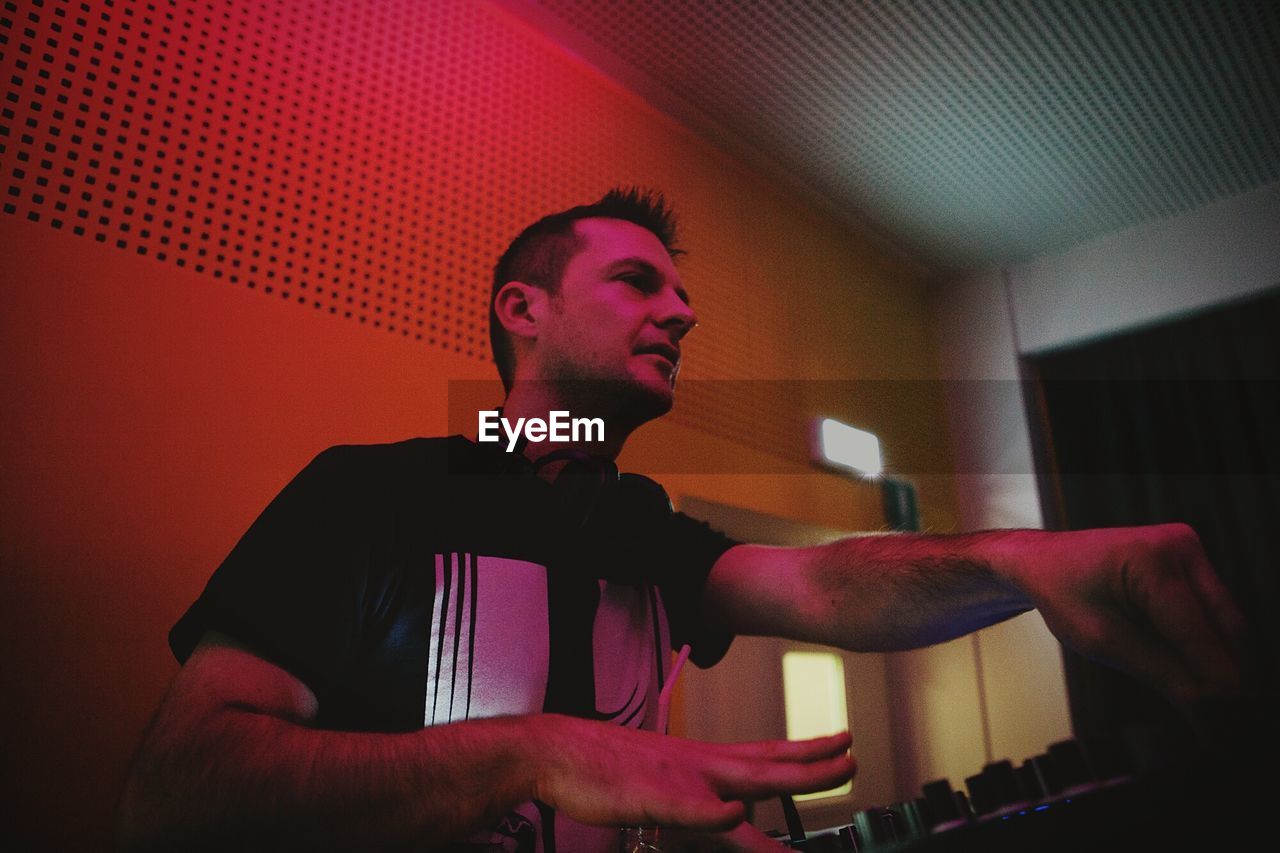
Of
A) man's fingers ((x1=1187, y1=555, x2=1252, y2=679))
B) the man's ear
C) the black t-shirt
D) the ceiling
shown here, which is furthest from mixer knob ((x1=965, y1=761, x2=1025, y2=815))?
the ceiling

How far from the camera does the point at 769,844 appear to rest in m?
0.65

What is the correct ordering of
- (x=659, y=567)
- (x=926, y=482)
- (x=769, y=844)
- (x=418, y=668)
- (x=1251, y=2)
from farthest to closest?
1. (x=926, y=482)
2. (x=1251, y=2)
3. (x=659, y=567)
4. (x=418, y=668)
5. (x=769, y=844)

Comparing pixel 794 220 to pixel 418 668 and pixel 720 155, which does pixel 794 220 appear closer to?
pixel 720 155

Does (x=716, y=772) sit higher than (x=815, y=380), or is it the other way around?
(x=815, y=380)

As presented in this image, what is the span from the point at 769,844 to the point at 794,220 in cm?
272

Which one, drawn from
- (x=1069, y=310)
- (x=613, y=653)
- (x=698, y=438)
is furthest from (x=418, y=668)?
(x=1069, y=310)

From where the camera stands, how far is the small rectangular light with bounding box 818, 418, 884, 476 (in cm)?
282

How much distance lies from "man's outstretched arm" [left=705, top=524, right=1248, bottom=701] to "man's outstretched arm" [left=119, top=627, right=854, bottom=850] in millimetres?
339

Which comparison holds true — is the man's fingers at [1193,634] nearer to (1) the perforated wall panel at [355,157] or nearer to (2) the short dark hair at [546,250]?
(2) the short dark hair at [546,250]

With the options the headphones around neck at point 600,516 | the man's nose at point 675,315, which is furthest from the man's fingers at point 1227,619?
the man's nose at point 675,315

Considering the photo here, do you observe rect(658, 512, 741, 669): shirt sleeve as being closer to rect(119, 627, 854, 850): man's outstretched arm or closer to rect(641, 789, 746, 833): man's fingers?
rect(119, 627, 854, 850): man's outstretched arm

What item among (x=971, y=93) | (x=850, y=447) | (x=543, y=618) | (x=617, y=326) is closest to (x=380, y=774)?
(x=543, y=618)

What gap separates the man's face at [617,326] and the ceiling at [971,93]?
3.01 feet

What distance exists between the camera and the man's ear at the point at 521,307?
5.85 feet
